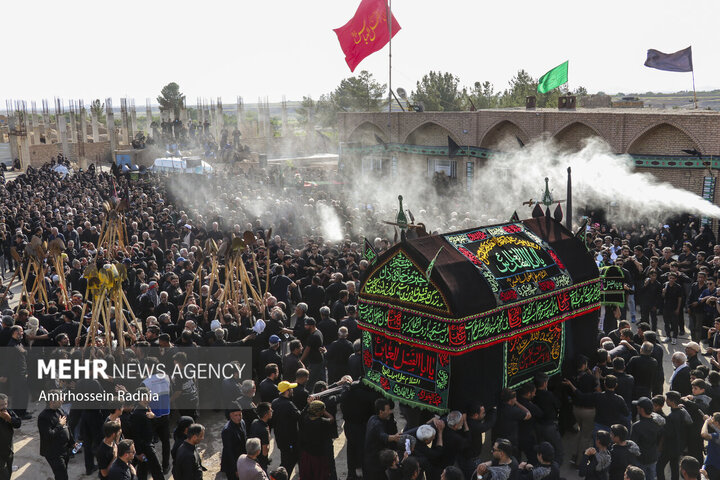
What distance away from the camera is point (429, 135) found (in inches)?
1190

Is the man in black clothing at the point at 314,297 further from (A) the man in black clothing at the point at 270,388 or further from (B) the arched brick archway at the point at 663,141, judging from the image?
(B) the arched brick archway at the point at 663,141

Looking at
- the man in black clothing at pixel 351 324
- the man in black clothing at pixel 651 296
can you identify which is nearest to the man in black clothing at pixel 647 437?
the man in black clothing at pixel 351 324

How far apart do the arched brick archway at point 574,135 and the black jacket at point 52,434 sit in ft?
61.9

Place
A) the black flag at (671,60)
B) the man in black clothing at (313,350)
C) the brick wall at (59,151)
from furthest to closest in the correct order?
1. the brick wall at (59,151)
2. the black flag at (671,60)
3. the man in black clothing at (313,350)

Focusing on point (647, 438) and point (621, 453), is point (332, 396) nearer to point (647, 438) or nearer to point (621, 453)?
point (621, 453)

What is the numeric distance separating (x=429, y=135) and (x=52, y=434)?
2464 cm

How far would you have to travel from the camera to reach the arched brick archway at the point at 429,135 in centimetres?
2934

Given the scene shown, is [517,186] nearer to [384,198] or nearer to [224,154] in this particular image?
[384,198]

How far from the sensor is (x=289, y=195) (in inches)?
953

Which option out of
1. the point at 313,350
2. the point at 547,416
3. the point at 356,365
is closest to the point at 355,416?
the point at 356,365

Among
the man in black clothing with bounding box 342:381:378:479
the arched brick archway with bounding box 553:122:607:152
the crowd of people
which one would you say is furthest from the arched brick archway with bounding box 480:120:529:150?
the man in black clothing with bounding box 342:381:378:479

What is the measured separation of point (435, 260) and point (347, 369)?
2.69m

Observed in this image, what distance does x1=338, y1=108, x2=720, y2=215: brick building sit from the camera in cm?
1944

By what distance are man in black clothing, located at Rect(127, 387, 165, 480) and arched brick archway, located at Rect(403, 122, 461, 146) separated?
22.6 meters
